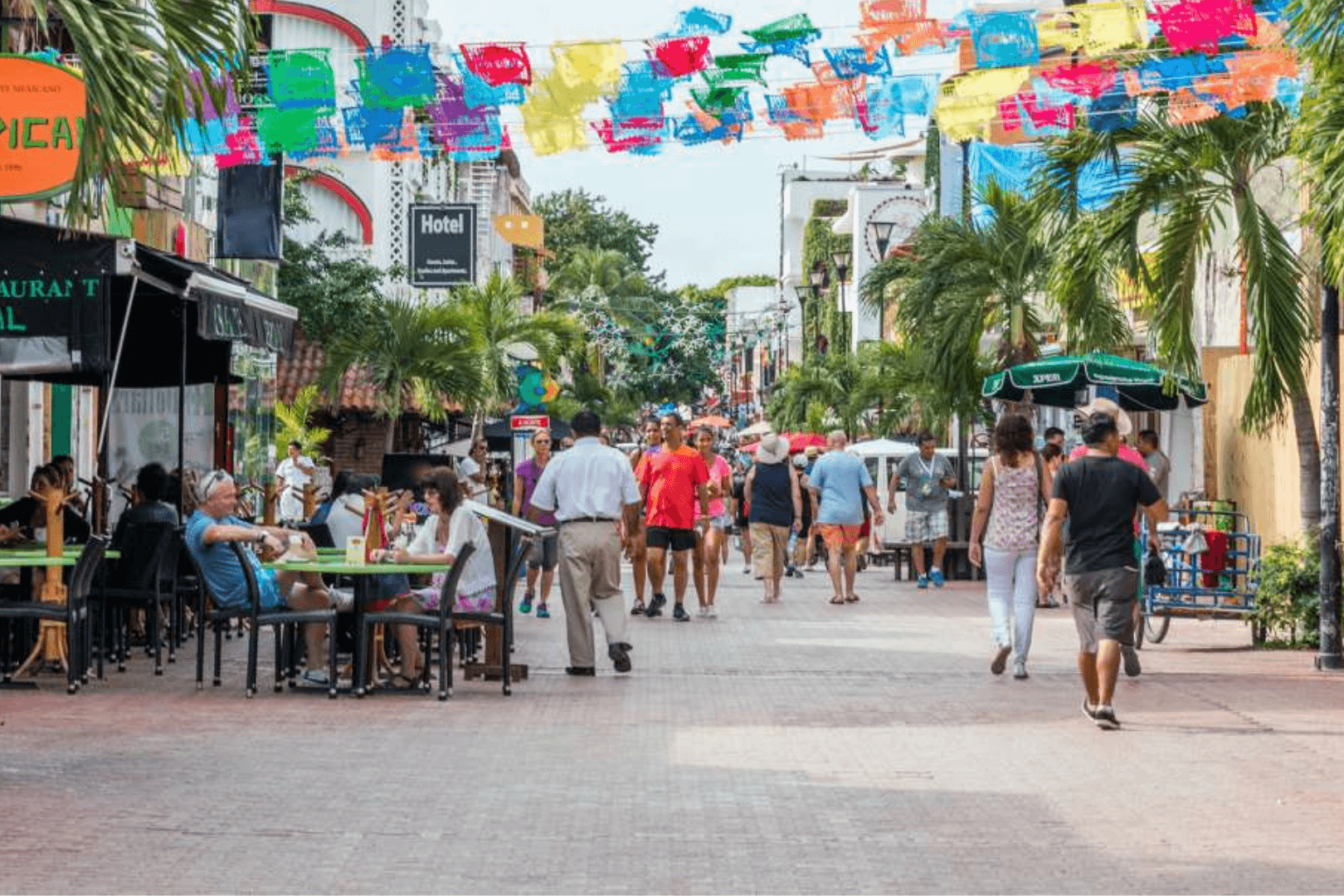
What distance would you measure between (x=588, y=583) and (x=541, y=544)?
5990mm

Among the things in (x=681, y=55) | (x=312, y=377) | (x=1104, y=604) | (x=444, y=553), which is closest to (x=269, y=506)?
(x=681, y=55)

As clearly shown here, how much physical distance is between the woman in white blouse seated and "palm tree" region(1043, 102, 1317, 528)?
6439mm

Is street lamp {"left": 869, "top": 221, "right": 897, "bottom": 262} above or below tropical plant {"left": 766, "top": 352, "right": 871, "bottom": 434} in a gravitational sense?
above

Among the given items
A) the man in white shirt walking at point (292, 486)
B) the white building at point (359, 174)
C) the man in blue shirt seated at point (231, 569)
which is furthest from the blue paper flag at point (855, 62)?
the white building at point (359, 174)

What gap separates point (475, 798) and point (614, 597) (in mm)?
6475

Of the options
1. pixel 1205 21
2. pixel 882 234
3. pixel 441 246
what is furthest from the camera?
pixel 441 246

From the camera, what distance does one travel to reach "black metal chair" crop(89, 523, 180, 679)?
15.8 metres

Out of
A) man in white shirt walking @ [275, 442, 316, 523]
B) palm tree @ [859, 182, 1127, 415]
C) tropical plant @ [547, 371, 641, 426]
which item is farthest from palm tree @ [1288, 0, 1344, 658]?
tropical plant @ [547, 371, 641, 426]

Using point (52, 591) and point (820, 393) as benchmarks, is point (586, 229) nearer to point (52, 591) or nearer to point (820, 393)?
point (820, 393)

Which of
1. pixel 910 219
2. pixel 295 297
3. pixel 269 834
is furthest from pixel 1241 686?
pixel 910 219

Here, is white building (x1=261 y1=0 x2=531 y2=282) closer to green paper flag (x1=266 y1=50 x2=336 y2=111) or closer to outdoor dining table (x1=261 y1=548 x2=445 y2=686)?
green paper flag (x1=266 y1=50 x2=336 y2=111)

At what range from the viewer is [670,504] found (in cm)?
2266

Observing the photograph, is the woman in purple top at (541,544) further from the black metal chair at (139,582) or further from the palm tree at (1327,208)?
the palm tree at (1327,208)

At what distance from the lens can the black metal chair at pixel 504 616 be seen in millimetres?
14461
